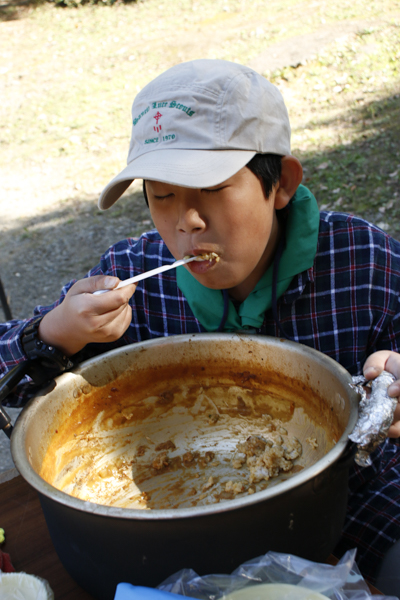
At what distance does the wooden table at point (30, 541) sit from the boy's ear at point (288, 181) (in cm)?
72

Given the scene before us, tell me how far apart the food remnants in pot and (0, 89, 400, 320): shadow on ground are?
242cm

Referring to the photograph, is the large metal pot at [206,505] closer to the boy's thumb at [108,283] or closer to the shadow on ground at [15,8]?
the boy's thumb at [108,283]

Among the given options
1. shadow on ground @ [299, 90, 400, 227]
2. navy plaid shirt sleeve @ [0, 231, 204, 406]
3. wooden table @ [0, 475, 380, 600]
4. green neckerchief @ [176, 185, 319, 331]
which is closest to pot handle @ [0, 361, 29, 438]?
wooden table @ [0, 475, 380, 600]

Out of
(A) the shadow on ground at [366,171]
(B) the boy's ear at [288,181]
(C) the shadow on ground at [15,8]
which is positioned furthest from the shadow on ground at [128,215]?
(C) the shadow on ground at [15,8]

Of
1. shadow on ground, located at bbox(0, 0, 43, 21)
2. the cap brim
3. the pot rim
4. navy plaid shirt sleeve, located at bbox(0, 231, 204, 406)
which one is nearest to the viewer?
the pot rim

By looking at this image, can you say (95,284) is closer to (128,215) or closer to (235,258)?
(235,258)

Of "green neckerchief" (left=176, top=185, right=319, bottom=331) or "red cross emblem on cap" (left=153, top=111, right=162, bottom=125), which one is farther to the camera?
"green neckerchief" (left=176, top=185, right=319, bottom=331)

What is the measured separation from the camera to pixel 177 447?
120 centimetres

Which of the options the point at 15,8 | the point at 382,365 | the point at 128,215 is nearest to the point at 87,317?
the point at 382,365

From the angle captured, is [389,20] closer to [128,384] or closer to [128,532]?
[128,384]

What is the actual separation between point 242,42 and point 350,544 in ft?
21.3

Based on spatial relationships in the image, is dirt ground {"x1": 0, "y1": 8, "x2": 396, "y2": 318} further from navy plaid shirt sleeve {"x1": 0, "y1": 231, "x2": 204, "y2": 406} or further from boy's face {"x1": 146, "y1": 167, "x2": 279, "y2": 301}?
boy's face {"x1": 146, "y1": 167, "x2": 279, "y2": 301}

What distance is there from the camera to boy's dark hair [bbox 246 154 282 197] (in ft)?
3.39

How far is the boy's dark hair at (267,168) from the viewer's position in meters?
1.03
